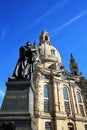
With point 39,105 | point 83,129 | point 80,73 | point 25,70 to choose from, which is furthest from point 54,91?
point 25,70

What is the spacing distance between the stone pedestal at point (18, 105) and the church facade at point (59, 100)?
2291cm

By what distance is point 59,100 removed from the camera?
3322 cm

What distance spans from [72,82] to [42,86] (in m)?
8.83

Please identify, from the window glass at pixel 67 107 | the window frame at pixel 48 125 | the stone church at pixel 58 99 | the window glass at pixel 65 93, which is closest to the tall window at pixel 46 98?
the stone church at pixel 58 99

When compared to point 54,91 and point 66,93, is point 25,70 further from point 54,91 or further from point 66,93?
point 66,93

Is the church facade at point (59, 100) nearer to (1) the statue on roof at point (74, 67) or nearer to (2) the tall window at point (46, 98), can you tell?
(2) the tall window at point (46, 98)

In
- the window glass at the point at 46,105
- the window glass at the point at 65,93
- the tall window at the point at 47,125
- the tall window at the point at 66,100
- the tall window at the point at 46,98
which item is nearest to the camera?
the tall window at the point at 47,125

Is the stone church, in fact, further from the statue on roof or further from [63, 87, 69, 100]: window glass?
the statue on roof

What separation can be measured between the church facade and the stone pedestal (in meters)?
22.9

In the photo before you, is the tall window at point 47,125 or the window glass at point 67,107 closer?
the tall window at point 47,125

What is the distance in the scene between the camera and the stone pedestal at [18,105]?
17.5 feet

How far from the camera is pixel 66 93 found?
3628cm

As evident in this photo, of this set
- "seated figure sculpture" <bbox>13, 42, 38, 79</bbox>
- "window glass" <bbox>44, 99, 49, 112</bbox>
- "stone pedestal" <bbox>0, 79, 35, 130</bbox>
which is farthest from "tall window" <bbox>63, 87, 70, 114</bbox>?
"stone pedestal" <bbox>0, 79, 35, 130</bbox>

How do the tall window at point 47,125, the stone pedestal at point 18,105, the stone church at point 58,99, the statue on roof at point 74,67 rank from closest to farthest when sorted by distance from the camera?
the stone pedestal at point 18,105, the tall window at point 47,125, the stone church at point 58,99, the statue on roof at point 74,67
